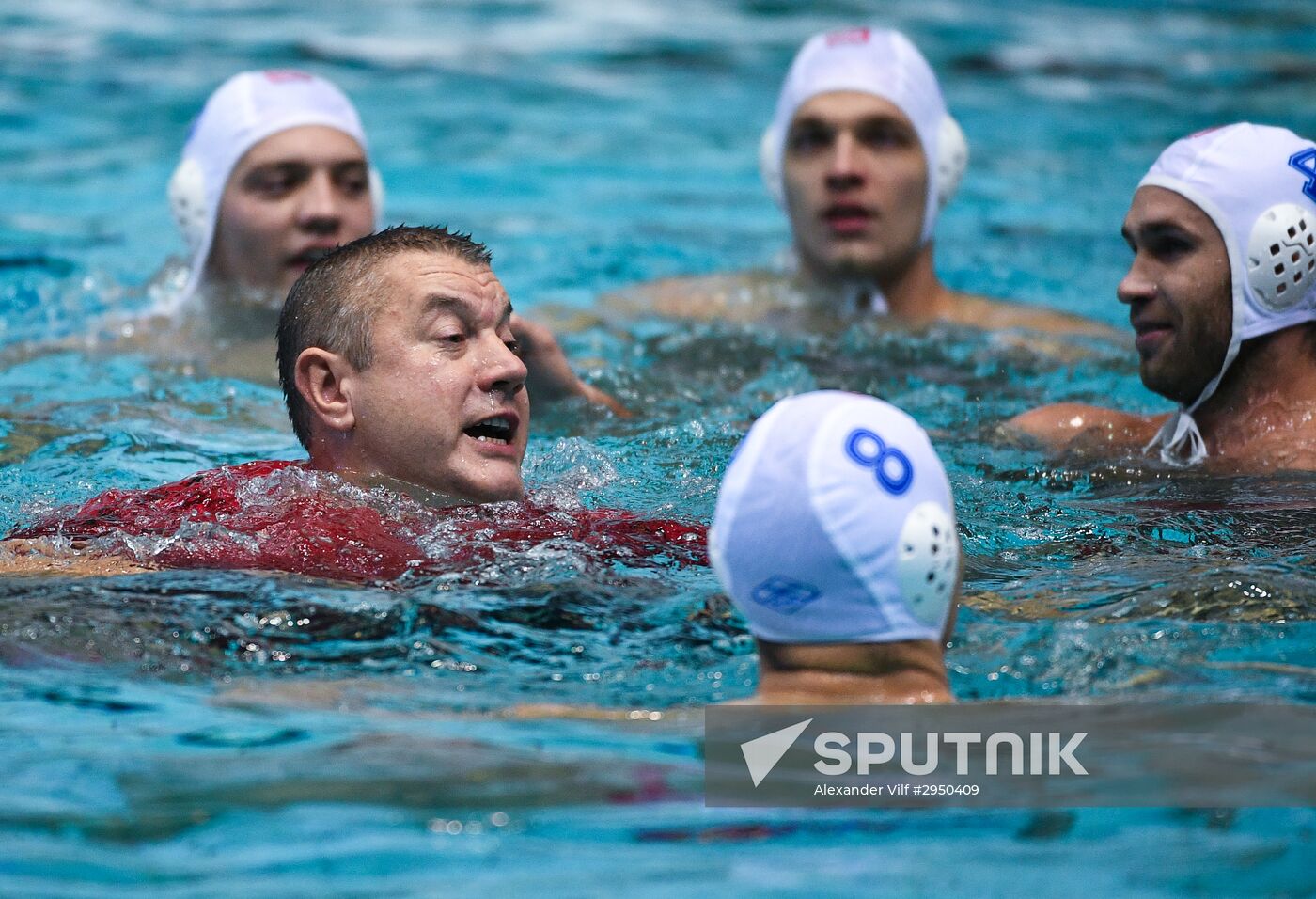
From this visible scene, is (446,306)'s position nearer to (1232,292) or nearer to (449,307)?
(449,307)

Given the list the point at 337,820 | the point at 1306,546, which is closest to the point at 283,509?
the point at 337,820

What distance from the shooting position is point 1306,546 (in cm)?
417

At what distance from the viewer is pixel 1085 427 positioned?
A: 213 inches

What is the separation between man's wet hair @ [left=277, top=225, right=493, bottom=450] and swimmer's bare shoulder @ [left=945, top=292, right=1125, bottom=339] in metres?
3.27

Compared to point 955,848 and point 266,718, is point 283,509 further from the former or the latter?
point 955,848

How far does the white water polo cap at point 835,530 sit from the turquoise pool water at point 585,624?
346 millimetres

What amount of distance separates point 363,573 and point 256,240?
3277mm

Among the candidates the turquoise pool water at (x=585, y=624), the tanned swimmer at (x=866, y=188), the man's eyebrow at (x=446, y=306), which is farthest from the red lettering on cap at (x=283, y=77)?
the man's eyebrow at (x=446, y=306)

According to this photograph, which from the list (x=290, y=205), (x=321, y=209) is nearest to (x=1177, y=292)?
(x=321, y=209)

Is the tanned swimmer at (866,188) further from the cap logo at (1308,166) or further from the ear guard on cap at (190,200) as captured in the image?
the cap logo at (1308,166)

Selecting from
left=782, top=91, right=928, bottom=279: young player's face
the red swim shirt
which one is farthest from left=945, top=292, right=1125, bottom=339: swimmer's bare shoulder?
the red swim shirt

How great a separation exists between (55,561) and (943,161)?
4548 millimetres

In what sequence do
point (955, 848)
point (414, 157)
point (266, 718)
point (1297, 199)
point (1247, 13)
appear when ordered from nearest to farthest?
point (955, 848), point (266, 718), point (1297, 199), point (414, 157), point (1247, 13)

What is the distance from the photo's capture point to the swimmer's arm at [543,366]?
17.3ft
